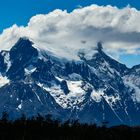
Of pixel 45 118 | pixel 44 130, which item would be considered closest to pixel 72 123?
pixel 45 118

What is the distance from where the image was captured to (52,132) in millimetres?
75250

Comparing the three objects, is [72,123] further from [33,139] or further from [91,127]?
[33,139]

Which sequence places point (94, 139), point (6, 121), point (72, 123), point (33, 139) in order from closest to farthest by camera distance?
point (33, 139), point (94, 139), point (6, 121), point (72, 123)

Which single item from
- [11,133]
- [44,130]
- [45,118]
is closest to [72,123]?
[45,118]

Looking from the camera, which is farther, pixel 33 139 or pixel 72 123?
pixel 72 123

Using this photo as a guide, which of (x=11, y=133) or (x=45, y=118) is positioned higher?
(x=45, y=118)

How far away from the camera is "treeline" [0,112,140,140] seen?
6719 centimetres

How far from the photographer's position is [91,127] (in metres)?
79.5

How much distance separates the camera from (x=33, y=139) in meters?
65.2

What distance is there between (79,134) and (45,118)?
23.0m

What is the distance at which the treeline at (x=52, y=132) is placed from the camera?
67.2m

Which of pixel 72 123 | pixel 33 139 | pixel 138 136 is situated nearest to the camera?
pixel 33 139

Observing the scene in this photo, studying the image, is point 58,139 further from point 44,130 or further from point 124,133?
point 124,133

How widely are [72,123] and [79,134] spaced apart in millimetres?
17333
